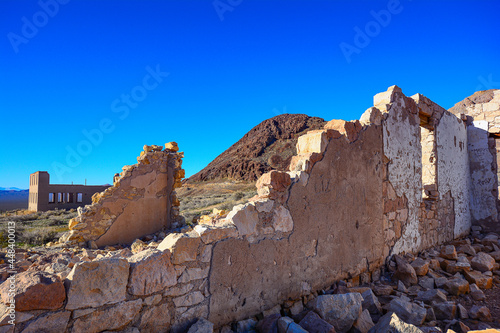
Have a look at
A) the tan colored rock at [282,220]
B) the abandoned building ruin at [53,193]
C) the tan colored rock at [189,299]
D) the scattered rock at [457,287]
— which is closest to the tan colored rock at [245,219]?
the tan colored rock at [282,220]

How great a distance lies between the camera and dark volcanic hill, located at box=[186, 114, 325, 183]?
38344 mm

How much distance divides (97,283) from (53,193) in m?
19.2

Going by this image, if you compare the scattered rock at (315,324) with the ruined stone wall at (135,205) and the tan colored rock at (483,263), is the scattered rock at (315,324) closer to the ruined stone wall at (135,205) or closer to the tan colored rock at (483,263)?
the tan colored rock at (483,263)

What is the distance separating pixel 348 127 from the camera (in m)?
4.00

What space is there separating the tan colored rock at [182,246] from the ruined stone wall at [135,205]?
4.79 m

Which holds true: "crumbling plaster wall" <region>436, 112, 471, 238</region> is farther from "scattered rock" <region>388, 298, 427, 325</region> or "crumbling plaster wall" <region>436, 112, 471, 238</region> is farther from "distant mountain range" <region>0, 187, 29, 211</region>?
"distant mountain range" <region>0, 187, 29, 211</region>

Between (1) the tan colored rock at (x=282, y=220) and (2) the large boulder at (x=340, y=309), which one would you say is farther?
(1) the tan colored rock at (x=282, y=220)

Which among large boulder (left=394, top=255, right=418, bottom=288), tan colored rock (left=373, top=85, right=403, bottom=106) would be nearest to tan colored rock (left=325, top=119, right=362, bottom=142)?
tan colored rock (left=373, top=85, right=403, bottom=106)

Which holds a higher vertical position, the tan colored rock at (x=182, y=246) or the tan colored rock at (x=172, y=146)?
the tan colored rock at (x=172, y=146)

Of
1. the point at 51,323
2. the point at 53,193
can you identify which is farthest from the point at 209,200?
the point at 51,323

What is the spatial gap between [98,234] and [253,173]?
98.3 feet

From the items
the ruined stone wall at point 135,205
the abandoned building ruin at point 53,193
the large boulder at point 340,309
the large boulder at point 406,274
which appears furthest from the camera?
the abandoned building ruin at point 53,193

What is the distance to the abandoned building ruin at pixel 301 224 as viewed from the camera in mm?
2270

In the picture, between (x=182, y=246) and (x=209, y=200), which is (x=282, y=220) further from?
(x=209, y=200)
